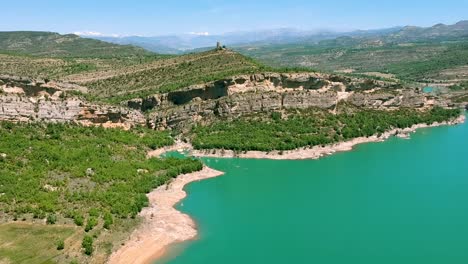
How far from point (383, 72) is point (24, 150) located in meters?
131

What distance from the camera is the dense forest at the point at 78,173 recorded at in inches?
1372

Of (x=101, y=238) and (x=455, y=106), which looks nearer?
(x=101, y=238)

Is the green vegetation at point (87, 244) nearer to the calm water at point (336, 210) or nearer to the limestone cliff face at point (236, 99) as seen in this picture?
the calm water at point (336, 210)

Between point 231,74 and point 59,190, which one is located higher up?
point 231,74

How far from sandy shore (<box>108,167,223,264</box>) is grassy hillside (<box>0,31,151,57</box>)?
9621 cm

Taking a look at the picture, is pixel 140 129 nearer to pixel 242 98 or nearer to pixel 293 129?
pixel 242 98

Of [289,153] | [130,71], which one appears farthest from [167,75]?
[289,153]

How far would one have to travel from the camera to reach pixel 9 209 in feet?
113

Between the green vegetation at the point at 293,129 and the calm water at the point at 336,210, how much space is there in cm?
358

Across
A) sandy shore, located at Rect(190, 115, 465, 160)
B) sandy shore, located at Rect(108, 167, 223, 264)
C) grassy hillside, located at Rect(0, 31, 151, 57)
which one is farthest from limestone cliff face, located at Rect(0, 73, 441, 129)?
grassy hillside, located at Rect(0, 31, 151, 57)

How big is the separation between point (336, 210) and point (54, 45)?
131m

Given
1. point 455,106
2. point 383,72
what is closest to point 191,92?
point 455,106

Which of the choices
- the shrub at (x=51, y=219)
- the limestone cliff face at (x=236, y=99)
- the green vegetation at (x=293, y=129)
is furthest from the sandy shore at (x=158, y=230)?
the limestone cliff face at (x=236, y=99)

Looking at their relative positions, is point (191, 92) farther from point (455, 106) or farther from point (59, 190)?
point (455, 106)
